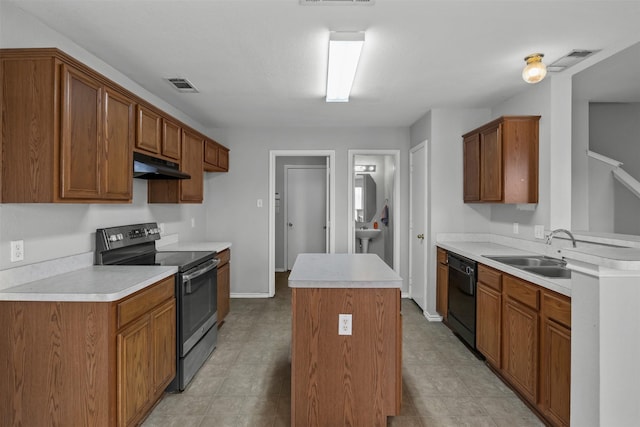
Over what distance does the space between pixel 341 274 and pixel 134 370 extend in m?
1.30

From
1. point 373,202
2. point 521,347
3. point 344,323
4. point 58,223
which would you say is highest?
point 373,202

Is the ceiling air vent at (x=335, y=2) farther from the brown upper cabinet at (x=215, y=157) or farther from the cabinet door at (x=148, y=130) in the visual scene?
the brown upper cabinet at (x=215, y=157)

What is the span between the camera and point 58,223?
81.6 inches

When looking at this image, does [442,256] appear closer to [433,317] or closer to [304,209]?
[433,317]

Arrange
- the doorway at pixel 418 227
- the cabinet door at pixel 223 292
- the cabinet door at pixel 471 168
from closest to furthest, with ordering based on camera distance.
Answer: the cabinet door at pixel 471 168
the cabinet door at pixel 223 292
the doorway at pixel 418 227

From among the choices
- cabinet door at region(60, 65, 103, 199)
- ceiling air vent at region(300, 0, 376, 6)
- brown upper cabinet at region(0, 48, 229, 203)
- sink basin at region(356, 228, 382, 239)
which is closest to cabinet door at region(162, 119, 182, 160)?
brown upper cabinet at region(0, 48, 229, 203)

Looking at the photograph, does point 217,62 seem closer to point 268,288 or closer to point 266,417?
point 266,417

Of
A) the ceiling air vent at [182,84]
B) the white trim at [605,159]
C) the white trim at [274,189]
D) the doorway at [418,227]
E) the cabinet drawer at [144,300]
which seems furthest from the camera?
the white trim at [274,189]

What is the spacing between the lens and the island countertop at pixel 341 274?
187cm

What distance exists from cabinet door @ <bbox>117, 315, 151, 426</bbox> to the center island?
0.89 metres

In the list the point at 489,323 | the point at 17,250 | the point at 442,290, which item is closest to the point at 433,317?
the point at 442,290

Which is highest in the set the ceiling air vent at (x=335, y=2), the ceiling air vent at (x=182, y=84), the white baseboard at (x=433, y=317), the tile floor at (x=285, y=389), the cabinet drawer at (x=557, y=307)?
the ceiling air vent at (x=182, y=84)

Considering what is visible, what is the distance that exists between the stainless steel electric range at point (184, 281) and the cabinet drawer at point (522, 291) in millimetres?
2362

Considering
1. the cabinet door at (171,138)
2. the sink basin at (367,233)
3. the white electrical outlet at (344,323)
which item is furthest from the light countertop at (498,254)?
the cabinet door at (171,138)
